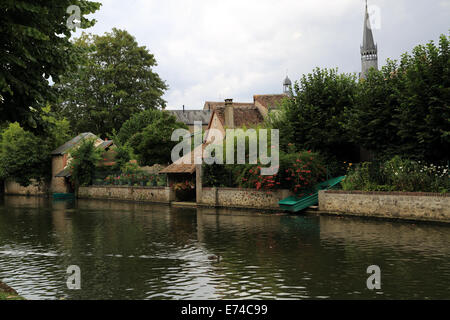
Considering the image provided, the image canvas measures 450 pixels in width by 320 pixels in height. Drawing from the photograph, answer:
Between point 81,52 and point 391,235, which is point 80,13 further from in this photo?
point 391,235

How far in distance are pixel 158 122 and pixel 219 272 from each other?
3576 cm

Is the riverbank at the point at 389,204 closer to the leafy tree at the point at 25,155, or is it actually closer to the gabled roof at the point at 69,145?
the gabled roof at the point at 69,145

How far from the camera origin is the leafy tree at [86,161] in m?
47.2

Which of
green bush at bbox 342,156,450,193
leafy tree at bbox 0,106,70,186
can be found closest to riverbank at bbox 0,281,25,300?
green bush at bbox 342,156,450,193

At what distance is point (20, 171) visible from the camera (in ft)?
181

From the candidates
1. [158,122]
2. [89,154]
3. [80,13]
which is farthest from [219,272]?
[89,154]

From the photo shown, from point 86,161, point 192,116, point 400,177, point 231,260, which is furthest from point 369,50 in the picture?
point 231,260

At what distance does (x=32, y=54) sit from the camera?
11359mm

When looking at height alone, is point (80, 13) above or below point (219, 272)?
above

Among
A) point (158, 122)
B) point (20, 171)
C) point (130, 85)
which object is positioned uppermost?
point (130, 85)

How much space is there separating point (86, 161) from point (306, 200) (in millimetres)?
28569

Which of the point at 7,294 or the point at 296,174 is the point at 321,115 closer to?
the point at 296,174

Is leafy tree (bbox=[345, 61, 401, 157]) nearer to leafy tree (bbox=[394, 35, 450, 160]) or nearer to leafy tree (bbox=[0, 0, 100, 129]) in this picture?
leafy tree (bbox=[394, 35, 450, 160])

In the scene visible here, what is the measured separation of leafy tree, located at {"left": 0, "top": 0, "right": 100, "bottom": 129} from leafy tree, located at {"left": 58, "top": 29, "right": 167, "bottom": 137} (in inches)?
1816
